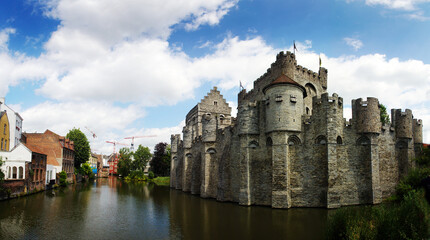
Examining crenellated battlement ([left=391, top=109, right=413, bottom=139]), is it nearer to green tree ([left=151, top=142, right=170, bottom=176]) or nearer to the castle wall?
the castle wall

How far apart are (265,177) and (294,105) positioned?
6647 millimetres

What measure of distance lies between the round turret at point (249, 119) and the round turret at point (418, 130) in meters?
16.6

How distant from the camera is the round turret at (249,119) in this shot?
2475 centimetres

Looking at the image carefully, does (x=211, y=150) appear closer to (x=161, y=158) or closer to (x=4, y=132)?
(x=4, y=132)

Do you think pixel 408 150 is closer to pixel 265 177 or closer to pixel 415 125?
pixel 415 125

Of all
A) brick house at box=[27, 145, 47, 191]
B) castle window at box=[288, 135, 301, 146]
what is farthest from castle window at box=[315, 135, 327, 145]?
brick house at box=[27, 145, 47, 191]

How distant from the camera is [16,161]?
31156 mm

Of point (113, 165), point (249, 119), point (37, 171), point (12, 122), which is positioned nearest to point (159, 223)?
point (249, 119)

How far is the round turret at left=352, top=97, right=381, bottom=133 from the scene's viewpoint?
22453mm

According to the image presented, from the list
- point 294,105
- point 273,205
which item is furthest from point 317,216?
point 294,105

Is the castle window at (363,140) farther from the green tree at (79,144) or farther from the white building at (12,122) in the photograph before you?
the green tree at (79,144)

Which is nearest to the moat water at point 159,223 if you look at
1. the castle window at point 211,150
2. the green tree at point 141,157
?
the castle window at point 211,150

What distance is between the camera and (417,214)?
906 centimetres

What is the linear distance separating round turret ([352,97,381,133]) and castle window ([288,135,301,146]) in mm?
5081
